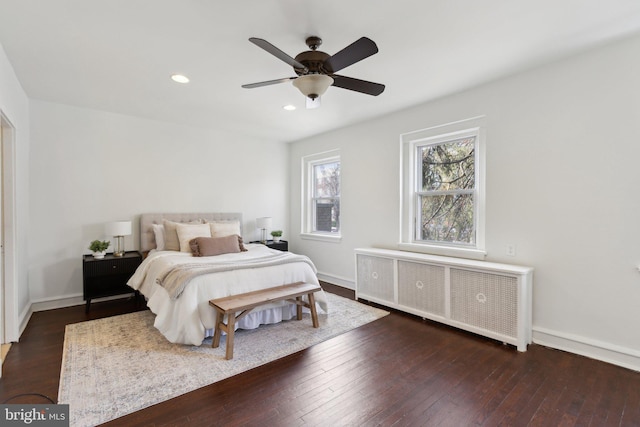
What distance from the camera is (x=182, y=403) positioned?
1.99 meters

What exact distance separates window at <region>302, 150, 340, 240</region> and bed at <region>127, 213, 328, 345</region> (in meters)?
1.41

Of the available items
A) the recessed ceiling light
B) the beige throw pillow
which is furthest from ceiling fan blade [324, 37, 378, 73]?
the beige throw pillow

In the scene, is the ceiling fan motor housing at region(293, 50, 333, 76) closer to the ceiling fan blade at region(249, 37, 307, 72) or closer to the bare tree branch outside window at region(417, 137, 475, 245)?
the ceiling fan blade at region(249, 37, 307, 72)

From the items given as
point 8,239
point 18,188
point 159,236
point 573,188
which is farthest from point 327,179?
point 8,239

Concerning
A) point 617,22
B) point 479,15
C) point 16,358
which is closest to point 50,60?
point 16,358

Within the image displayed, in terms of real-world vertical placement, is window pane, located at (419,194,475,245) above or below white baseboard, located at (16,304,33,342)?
above

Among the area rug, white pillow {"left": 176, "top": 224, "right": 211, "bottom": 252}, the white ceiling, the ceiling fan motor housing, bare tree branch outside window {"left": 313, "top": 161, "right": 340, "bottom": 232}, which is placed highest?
the white ceiling

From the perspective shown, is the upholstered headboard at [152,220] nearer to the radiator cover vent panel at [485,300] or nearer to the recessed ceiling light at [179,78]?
the recessed ceiling light at [179,78]

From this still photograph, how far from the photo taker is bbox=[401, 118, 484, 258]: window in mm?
3424

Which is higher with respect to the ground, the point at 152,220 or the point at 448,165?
the point at 448,165

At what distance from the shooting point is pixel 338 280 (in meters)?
5.03

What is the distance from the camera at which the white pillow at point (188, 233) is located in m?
4.06

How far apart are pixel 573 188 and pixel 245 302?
3.09 meters

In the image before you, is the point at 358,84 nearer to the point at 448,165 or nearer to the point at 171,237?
the point at 448,165
